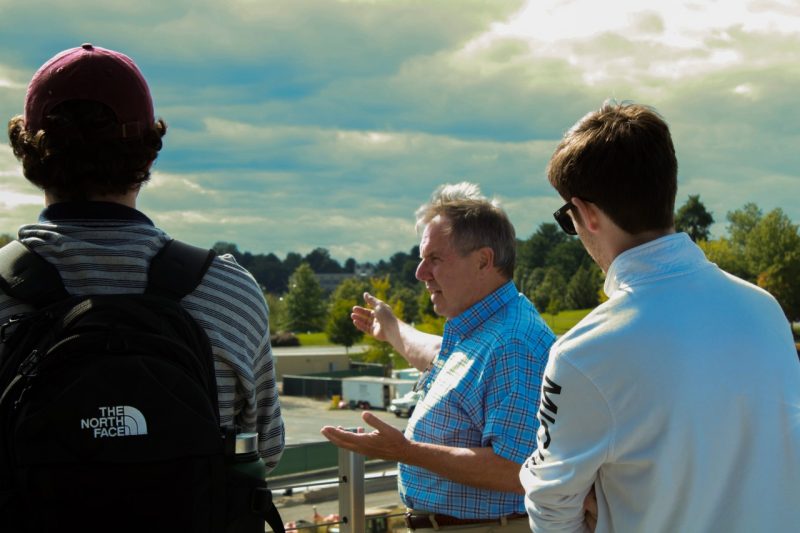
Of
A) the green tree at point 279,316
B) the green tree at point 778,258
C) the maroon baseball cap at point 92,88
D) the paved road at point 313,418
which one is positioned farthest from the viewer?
the green tree at point 279,316

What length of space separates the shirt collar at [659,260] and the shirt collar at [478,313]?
1627 millimetres

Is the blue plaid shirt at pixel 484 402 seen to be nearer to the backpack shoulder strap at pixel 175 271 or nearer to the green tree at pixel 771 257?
the backpack shoulder strap at pixel 175 271

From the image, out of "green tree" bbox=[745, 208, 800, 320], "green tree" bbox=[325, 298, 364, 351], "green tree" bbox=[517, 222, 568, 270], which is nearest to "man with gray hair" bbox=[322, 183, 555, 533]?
"green tree" bbox=[325, 298, 364, 351]

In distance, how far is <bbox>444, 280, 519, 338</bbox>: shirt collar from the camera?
13.3 ft

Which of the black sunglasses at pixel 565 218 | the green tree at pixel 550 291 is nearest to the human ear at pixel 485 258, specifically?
the black sunglasses at pixel 565 218

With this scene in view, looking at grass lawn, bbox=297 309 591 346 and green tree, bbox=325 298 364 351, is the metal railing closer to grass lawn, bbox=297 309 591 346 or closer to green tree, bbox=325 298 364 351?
green tree, bbox=325 298 364 351

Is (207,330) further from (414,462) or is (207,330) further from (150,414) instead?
(414,462)

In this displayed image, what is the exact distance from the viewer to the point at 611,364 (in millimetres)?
2283

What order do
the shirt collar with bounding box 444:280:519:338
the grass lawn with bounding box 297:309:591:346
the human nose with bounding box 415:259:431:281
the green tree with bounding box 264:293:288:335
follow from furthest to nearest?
1. the green tree with bounding box 264:293:288:335
2. the grass lawn with bounding box 297:309:591:346
3. the human nose with bounding box 415:259:431:281
4. the shirt collar with bounding box 444:280:519:338

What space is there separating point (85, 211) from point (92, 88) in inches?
11.9

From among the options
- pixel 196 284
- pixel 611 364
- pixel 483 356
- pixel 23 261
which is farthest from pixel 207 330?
pixel 483 356

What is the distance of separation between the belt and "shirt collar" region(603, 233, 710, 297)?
5.62 ft

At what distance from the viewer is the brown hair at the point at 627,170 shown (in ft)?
7.97

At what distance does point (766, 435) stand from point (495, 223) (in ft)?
6.63
